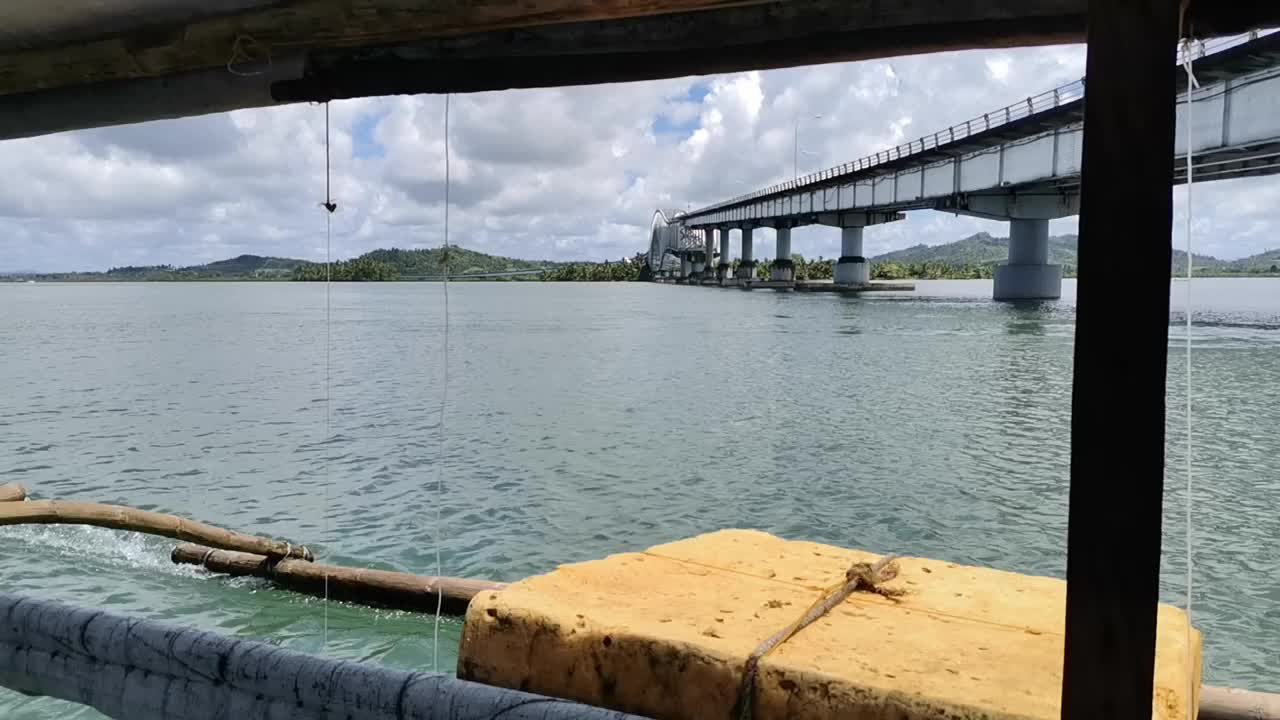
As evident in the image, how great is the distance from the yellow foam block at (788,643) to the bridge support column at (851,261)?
9379 centimetres

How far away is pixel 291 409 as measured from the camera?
29.0 meters

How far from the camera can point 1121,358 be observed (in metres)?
2.96

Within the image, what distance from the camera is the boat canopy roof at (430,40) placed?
4.09 meters

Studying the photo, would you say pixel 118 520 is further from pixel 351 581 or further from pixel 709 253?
pixel 709 253

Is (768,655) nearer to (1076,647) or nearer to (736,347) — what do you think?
(1076,647)

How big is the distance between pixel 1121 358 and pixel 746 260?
440 ft

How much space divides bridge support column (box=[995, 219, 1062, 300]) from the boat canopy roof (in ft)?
218

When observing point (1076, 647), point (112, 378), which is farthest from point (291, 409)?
point (1076, 647)

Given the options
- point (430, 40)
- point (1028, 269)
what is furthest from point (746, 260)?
point (430, 40)

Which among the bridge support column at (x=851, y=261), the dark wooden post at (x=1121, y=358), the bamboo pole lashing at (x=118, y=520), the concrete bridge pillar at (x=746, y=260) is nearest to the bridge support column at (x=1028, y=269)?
the bridge support column at (x=851, y=261)

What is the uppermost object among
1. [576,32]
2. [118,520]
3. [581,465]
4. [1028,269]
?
[1028,269]

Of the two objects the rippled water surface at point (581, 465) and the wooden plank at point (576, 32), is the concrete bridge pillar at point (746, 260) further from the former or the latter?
the wooden plank at point (576, 32)

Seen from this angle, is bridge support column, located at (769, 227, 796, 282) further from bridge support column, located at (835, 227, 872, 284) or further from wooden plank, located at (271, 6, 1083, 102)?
wooden plank, located at (271, 6, 1083, 102)

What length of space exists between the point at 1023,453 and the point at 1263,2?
18213 mm
